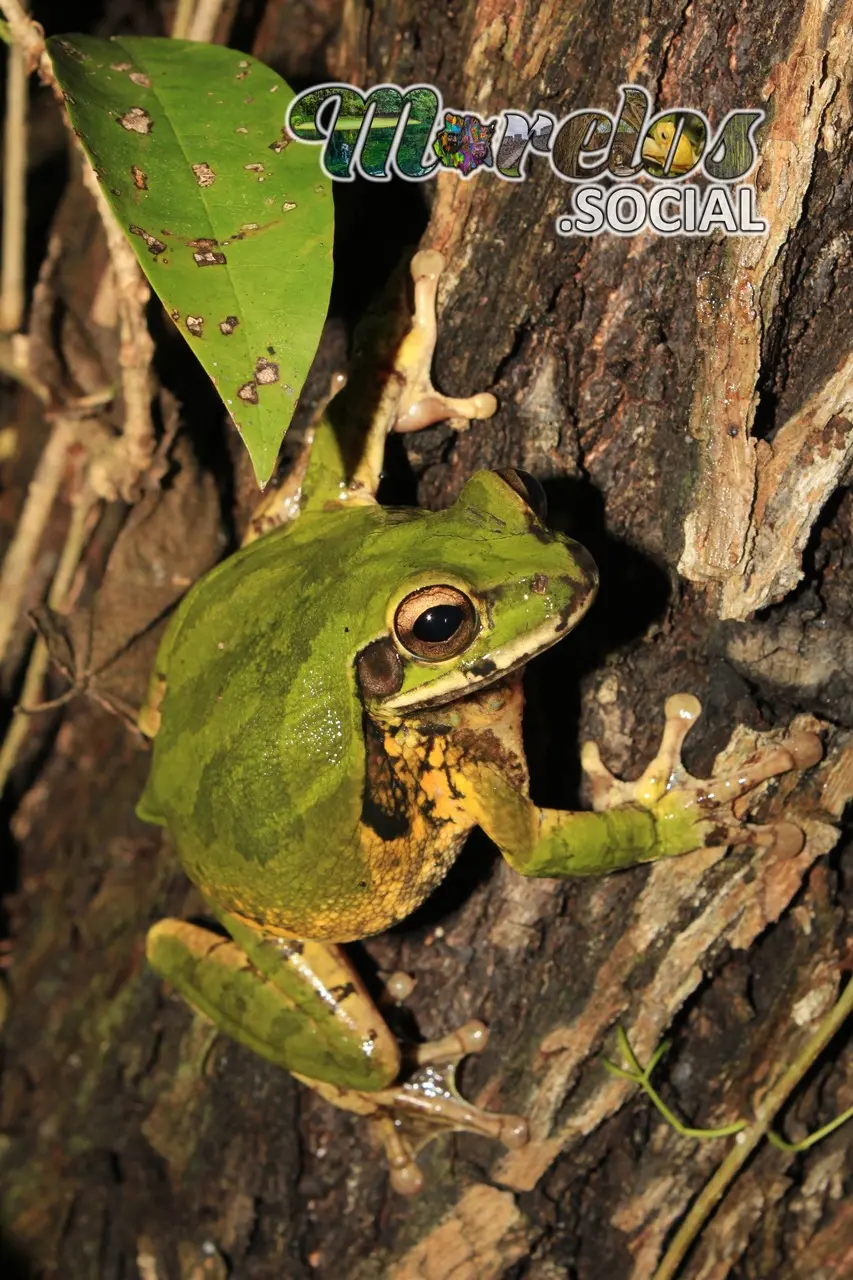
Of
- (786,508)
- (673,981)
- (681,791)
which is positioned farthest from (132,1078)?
(786,508)

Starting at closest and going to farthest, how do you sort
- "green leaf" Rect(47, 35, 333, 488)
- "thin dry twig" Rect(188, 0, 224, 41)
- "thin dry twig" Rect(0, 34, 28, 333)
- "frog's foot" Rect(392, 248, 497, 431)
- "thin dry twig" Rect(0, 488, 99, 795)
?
"green leaf" Rect(47, 35, 333, 488) → "frog's foot" Rect(392, 248, 497, 431) → "thin dry twig" Rect(188, 0, 224, 41) → "thin dry twig" Rect(0, 34, 28, 333) → "thin dry twig" Rect(0, 488, 99, 795)

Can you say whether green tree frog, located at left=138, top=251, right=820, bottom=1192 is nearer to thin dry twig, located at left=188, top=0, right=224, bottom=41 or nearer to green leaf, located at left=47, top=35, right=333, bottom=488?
green leaf, located at left=47, top=35, right=333, bottom=488

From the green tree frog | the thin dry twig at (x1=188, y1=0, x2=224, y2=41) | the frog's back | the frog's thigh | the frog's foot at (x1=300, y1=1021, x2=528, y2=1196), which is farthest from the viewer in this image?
the thin dry twig at (x1=188, y1=0, x2=224, y2=41)

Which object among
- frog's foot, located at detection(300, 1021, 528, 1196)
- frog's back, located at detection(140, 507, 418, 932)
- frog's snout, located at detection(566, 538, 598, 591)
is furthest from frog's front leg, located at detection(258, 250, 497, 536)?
frog's foot, located at detection(300, 1021, 528, 1196)

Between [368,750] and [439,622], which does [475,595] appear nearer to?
[439,622]

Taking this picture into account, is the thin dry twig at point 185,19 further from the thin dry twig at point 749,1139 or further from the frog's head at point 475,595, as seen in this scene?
the thin dry twig at point 749,1139

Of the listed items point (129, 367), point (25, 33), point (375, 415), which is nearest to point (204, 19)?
point (25, 33)
